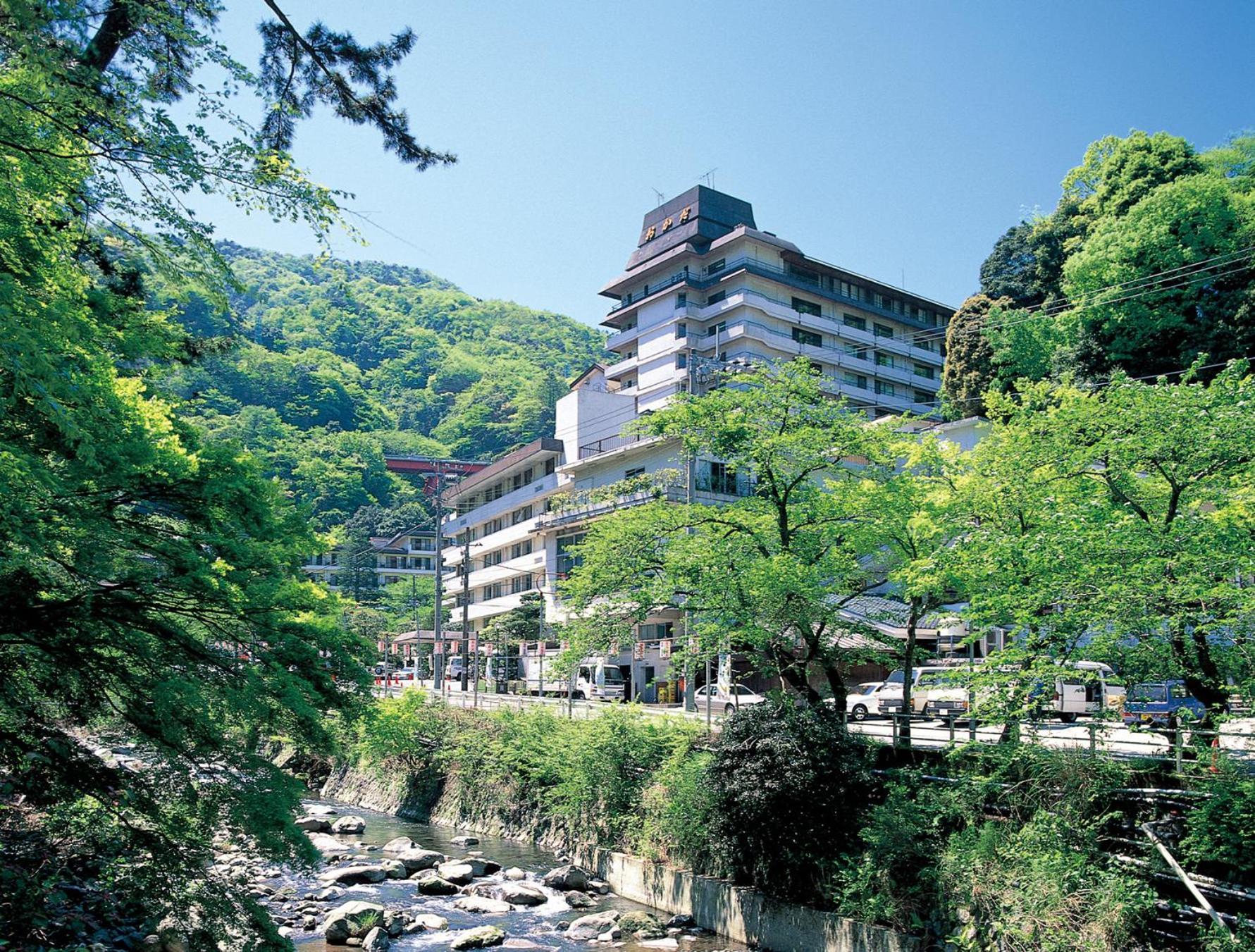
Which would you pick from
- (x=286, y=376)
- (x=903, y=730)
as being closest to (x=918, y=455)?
(x=903, y=730)

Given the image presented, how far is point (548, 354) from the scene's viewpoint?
394ft

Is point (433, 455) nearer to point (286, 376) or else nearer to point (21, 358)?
point (286, 376)

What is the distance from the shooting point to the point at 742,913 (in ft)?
60.2

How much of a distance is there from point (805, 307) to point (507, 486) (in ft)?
75.0

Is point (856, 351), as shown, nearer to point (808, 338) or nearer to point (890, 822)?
point (808, 338)

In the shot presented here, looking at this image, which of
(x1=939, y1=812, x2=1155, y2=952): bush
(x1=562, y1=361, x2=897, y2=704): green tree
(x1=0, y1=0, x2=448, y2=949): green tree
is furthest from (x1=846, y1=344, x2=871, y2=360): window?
(x1=0, y1=0, x2=448, y2=949): green tree

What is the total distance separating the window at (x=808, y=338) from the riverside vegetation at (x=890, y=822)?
125 ft

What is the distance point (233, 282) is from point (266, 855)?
6.19 meters

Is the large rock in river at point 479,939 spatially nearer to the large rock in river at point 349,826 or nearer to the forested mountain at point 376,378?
the large rock in river at point 349,826

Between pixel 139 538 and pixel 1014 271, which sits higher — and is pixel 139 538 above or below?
below

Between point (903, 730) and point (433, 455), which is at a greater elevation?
point (433, 455)

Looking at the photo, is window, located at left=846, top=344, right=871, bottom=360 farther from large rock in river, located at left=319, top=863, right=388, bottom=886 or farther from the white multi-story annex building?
large rock in river, located at left=319, top=863, right=388, bottom=886

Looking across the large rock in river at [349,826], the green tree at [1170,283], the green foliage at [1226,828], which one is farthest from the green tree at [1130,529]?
the large rock in river at [349,826]

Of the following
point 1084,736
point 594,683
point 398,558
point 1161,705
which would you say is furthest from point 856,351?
point 398,558
